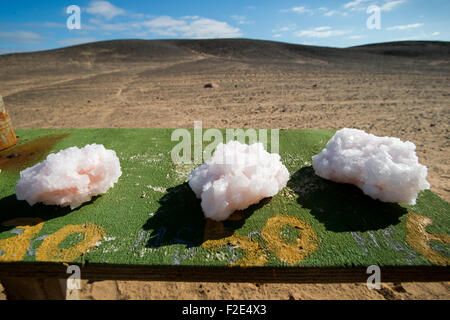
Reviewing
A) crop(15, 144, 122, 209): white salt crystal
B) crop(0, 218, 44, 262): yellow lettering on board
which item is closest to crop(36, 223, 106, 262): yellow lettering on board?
crop(0, 218, 44, 262): yellow lettering on board

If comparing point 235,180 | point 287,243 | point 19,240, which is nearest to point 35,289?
point 19,240

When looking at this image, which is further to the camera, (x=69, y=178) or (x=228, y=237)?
(x=69, y=178)

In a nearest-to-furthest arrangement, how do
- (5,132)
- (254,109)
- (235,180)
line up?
(235,180), (5,132), (254,109)

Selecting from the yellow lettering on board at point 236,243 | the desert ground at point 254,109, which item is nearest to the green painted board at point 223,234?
the yellow lettering on board at point 236,243

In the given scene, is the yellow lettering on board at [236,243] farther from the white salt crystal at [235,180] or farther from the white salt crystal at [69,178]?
the white salt crystal at [69,178]

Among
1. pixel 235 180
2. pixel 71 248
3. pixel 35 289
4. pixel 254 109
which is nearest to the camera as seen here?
pixel 71 248

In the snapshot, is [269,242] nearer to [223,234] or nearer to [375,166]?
[223,234]

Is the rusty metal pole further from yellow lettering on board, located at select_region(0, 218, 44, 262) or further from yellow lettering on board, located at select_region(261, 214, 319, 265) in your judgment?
yellow lettering on board, located at select_region(261, 214, 319, 265)

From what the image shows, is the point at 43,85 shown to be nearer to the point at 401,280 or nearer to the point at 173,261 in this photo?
the point at 173,261
